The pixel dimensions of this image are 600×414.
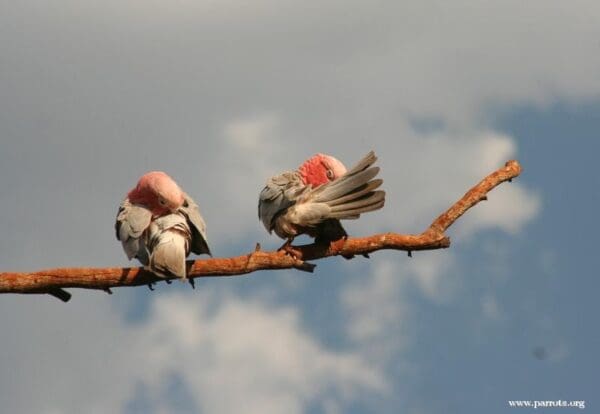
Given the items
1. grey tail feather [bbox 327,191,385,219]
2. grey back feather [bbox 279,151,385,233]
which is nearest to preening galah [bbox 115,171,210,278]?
grey back feather [bbox 279,151,385,233]

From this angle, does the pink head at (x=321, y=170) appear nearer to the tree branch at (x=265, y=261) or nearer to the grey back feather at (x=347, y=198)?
the grey back feather at (x=347, y=198)

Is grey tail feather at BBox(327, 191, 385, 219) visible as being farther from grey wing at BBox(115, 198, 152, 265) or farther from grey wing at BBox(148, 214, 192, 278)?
grey wing at BBox(115, 198, 152, 265)

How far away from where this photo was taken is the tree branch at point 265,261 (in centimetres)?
1059

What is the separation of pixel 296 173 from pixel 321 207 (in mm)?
757

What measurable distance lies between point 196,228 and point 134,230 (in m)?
0.68

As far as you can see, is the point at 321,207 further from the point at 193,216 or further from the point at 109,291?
the point at 109,291

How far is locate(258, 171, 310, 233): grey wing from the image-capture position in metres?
11.6

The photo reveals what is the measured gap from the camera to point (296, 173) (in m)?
12.0

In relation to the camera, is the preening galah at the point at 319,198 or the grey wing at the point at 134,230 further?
the grey wing at the point at 134,230

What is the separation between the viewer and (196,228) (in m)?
11.5

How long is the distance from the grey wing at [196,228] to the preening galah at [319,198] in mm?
732

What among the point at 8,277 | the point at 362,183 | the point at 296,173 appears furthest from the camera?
the point at 296,173

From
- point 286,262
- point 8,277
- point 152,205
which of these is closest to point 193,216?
point 152,205

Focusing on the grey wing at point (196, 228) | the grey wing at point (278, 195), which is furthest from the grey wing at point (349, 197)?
the grey wing at point (196, 228)
